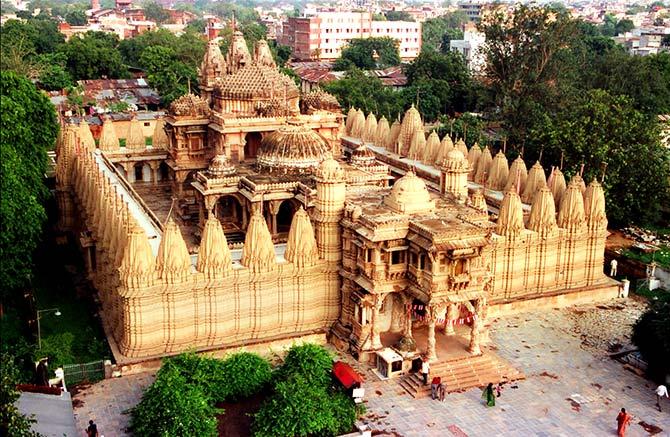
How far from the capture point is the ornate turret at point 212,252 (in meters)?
23.2

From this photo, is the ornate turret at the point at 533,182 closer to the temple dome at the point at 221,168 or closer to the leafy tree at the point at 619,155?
the leafy tree at the point at 619,155

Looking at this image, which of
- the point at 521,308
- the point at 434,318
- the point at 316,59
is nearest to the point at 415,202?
the point at 434,318

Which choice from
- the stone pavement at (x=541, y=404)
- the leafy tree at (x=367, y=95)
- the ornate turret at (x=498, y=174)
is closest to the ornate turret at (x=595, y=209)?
the ornate turret at (x=498, y=174)

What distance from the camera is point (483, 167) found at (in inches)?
1395

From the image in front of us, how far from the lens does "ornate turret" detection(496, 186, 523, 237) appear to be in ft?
91.0

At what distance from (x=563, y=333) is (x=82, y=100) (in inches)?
2026

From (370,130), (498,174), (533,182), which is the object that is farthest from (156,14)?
(533,182)

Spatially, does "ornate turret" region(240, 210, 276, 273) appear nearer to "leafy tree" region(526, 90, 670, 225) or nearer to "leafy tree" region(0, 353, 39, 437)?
"leafy tree" region(0, 353, 39, 437)

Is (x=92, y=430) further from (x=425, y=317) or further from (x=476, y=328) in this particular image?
(x=476, y=328)

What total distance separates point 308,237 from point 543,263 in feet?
30.3

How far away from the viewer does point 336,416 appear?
20172mm

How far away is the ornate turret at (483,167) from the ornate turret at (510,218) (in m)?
7.10

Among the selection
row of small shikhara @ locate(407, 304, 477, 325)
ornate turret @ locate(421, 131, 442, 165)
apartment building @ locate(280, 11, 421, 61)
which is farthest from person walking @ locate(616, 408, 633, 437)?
apartment building @ locate(280, 11, 421, 61)

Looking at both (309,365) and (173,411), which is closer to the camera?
(173,411)
